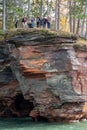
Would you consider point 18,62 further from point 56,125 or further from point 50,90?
point 56,125

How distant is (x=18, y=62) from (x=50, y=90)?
2.84 metres

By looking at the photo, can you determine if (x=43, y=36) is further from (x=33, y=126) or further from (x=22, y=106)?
(x=22, y=106)

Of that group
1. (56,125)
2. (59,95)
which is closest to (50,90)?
(59,95)

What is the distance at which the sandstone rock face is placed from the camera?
24.2 meters

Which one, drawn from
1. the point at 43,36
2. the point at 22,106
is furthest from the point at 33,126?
the point at 43,36

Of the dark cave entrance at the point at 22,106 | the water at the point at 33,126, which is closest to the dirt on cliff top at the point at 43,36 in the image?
the water at the point at 33,126

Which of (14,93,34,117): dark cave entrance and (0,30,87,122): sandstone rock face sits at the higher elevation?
(0,30,87,122): sandstone rock face

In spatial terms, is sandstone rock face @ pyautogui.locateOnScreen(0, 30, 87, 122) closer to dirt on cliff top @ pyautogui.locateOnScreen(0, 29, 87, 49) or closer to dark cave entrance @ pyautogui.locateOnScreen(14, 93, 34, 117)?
dirt on cliff top @ pyautogui.locateOnScreen(0, 29, 87, 49)

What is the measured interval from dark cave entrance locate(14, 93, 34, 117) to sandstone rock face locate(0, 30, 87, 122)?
328 centimetres

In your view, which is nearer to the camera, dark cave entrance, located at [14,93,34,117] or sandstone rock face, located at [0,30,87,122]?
sandstone rock face, located at [0,30,87,122]

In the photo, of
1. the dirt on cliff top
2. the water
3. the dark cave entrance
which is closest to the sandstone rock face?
the dirt on cliff top

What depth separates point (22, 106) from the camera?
29094 mm

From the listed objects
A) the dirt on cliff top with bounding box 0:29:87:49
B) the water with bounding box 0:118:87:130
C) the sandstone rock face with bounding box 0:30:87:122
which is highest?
the dirt on cliff top with bounding box 0:29:87:49

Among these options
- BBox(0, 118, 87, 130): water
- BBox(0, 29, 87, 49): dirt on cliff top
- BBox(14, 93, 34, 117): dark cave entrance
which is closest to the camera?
BBox(0, 118, 87, 130): water
